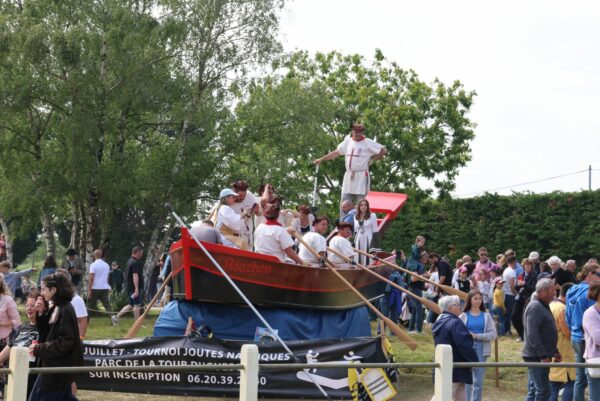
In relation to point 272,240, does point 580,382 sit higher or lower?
lower

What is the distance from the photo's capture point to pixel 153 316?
25828mm

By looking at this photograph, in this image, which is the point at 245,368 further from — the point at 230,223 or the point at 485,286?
the point at 485,286

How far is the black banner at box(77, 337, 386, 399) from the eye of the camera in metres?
14.2

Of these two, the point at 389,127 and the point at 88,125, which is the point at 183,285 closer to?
the point at 88,125

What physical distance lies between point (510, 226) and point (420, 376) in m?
16.0

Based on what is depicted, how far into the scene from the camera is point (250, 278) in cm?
1603

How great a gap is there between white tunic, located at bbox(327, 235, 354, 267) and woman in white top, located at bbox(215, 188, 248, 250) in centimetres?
164

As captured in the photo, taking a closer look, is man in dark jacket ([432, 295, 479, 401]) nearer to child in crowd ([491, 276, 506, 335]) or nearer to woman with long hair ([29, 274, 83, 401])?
woman with long hair ([29, 274, 83, 401])

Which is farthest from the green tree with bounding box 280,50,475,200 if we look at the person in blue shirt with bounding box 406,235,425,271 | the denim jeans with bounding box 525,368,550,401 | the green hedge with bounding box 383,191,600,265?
the denim jeans with bounding box 525,368,550,401

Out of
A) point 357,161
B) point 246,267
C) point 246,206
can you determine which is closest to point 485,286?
point 357,161

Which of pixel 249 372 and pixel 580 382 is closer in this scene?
pixel 249 372

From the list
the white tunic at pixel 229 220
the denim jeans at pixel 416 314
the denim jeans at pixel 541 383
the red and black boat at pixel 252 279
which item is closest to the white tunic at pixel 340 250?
the red and black boat at pixel 252 279

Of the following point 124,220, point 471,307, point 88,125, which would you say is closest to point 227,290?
point 471,307

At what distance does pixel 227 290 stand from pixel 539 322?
15.7ft
